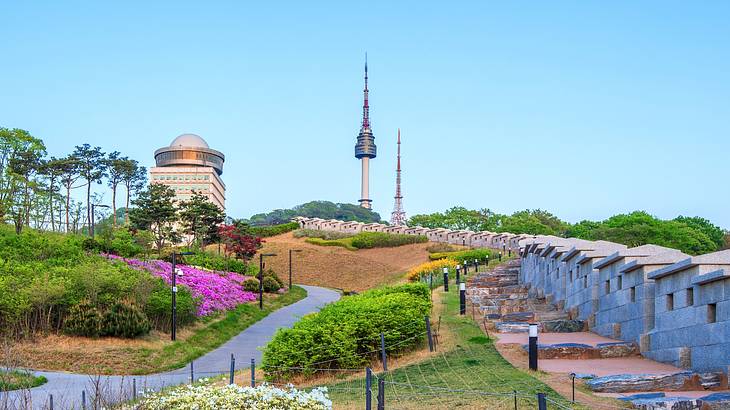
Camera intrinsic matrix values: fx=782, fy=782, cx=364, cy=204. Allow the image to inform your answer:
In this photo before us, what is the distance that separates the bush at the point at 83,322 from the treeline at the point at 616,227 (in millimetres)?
40598

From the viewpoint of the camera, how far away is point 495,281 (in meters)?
30.5

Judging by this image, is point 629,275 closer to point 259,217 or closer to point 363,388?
point 363,388

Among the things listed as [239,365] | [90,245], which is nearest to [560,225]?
[90,245]

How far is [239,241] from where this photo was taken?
55438 mm

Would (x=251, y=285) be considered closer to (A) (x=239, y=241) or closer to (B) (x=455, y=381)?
(A) (x=239, y=241)

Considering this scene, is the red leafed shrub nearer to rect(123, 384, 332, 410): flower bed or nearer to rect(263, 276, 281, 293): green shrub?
rect(263, 276, 281, 293): green shrub

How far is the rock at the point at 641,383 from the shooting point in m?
11.3

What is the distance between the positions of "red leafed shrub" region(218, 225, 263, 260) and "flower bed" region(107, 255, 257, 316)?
1008cm

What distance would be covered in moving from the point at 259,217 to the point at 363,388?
142 metres

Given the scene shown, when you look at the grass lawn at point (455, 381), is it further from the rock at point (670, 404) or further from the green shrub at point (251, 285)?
the green shrub at point (251, 285)

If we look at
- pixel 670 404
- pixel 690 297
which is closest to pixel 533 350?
pixel 690 297

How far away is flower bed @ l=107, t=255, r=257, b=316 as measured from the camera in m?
36.8

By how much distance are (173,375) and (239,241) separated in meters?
29.9

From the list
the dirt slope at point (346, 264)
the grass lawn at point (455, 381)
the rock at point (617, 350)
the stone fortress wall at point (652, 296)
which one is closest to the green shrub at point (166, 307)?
the stone fortress wall at point (652, 296)
